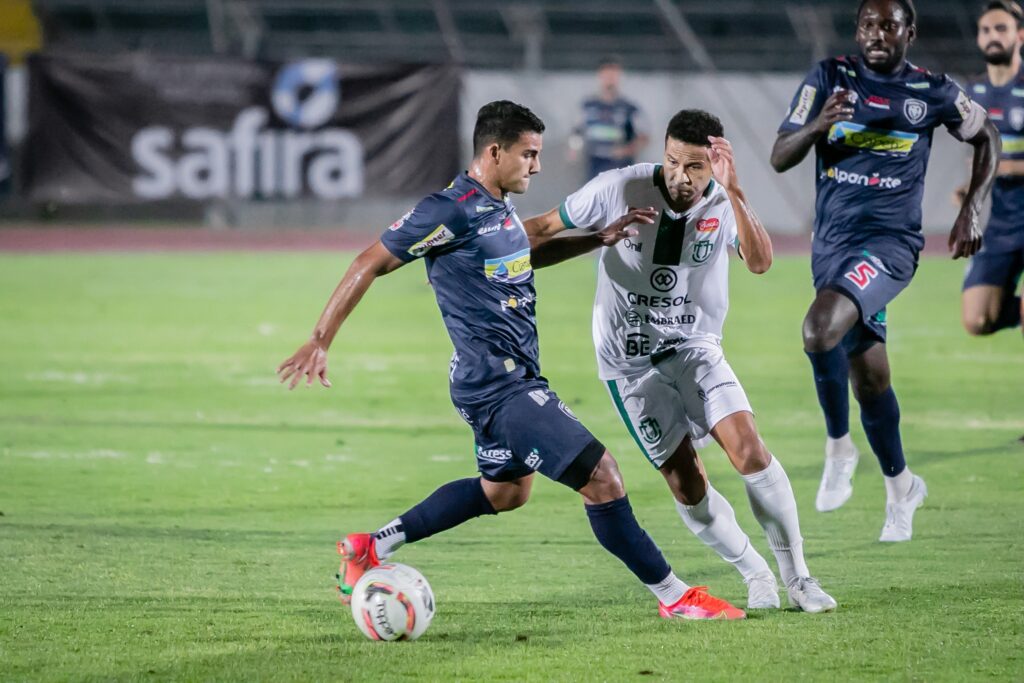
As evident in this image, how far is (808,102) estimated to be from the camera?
7.34 m

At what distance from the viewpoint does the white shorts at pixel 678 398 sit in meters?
6.05

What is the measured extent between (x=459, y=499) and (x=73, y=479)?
126 inches

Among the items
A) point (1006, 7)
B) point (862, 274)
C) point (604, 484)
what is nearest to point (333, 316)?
point (604, 484)

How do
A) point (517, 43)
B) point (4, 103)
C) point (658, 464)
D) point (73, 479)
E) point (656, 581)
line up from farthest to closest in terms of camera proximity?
point (517, 43)
point (4, 103)
point (73, 479)
point (658, 464)
point (656, 581)

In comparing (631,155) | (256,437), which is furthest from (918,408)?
(631,155)

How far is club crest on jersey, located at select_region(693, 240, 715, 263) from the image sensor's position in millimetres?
6262

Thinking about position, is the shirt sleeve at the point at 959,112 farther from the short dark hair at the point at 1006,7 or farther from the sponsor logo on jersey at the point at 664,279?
the sponsor logo on jersey at the point at 664,279

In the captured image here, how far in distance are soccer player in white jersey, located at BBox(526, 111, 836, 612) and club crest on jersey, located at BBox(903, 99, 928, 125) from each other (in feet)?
4.92

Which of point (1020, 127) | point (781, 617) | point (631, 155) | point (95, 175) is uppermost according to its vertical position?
point (1020, 127)

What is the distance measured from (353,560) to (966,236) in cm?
334

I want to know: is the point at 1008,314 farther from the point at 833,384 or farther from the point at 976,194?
the point at 833,384

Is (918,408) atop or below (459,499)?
below

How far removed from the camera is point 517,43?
25.2 meters

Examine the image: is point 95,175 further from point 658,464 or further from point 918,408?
point 658,464
